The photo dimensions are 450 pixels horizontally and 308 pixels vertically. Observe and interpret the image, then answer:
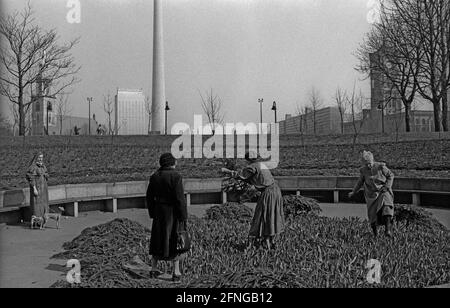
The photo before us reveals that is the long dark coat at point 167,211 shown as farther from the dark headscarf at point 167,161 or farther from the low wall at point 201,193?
the low wall at point 201,193

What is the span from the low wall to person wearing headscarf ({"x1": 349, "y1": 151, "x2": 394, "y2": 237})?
6141mm

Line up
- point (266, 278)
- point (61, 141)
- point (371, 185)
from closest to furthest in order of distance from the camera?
point (266, 278), point (371, 185), point (61, 141)

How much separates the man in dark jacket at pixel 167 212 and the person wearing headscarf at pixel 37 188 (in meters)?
5.46

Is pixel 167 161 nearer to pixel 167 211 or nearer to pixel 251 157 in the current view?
pixel 167 211

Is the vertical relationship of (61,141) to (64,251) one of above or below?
above

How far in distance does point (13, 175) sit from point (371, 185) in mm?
12219

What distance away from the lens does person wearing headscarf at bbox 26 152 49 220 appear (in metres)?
10.6

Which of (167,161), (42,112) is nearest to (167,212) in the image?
(167,161)

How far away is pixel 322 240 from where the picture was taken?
26.5ft

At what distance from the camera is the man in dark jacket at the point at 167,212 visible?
5984 mm

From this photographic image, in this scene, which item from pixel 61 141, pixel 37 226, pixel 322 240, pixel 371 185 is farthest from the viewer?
pixel 61 141

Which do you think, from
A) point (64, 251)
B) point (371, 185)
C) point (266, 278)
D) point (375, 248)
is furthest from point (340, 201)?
point (266, 278)

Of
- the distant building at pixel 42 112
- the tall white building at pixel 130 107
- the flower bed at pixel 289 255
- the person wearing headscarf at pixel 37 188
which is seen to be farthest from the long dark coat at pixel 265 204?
the distant building at pixel 42 112

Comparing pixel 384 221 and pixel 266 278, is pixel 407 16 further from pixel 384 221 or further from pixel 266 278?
pixel 266 278
